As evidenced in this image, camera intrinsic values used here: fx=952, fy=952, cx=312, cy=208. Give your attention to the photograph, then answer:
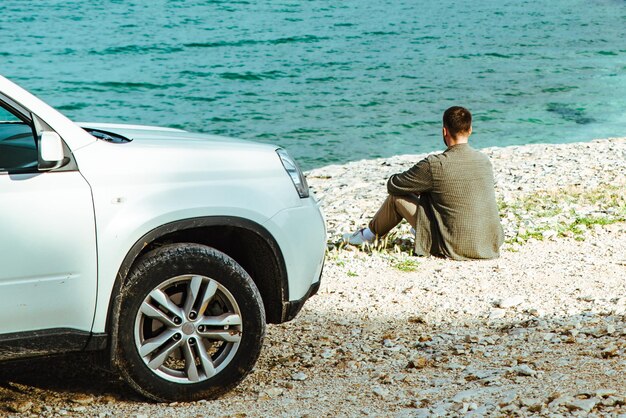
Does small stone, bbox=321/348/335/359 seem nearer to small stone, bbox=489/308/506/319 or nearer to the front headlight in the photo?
the front headlight

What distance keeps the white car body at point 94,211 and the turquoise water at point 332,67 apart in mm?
15596

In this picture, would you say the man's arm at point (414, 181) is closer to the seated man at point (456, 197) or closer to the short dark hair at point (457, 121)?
the seated man at point (456, 197)

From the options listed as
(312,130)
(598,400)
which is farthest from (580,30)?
(598,400)

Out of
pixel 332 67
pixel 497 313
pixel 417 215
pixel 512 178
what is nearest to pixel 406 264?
pixel 417 215

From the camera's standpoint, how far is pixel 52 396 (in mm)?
4898

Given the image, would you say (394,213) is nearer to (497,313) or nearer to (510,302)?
(510,302)

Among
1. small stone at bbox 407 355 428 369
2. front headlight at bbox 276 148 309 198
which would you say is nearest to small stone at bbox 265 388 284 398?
small stone at bbox 407 355 428 369

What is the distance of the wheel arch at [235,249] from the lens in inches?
171

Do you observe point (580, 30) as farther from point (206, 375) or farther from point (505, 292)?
point (206, 375)

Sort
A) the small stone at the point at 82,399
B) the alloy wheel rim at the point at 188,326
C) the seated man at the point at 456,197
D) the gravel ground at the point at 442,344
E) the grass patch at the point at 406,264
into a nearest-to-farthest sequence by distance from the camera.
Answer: the alloy wheel rim at the point at 188,326 → the gravel ground at the point at 442,344 → the small stone at the point at 82,399 → the grass patch at the point at 406,264 → the seated man at the point at 456,197

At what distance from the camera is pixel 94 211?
4.16 meters

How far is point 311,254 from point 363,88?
2431 centimetres

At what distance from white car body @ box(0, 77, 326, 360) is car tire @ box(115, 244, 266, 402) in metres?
0.13

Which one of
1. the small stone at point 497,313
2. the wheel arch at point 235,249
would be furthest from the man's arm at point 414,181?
the wheel arch at point 235,249
